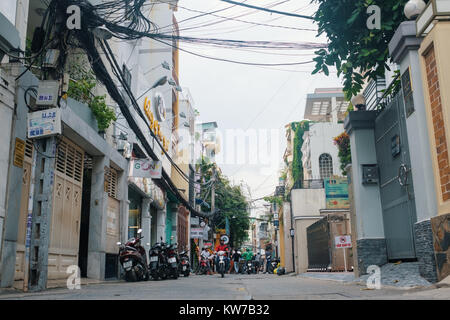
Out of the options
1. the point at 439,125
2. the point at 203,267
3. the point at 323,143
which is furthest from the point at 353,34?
the point at 323,143

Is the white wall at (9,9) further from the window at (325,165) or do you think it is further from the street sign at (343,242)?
the window at (325,165)

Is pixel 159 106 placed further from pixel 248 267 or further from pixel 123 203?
pixel 248 267

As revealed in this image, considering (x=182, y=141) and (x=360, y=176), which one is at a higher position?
(x=182, y=141)

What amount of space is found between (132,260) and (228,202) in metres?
30.0

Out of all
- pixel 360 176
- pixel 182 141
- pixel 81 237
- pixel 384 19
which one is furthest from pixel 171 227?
pixel 384 19

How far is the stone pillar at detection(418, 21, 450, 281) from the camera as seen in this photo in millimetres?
5758

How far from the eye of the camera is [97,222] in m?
12.5

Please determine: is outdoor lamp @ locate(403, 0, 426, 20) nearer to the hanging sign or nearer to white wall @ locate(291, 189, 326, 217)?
the hanging sign

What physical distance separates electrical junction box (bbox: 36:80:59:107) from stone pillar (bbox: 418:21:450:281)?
5929 mm

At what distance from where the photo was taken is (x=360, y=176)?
9.59 metres

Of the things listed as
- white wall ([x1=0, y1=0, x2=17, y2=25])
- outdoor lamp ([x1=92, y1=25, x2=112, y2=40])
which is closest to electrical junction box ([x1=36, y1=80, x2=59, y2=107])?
white wall ([x1=0, y1=0, x2=17, y2=25])

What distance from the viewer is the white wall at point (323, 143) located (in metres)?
29.7

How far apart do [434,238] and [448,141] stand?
4.17 ft
